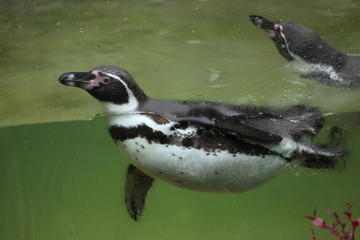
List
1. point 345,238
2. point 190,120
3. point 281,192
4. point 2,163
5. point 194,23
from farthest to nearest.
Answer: point 2,163 → point 281,192 → point 194,23 → point 190,120 → point 345,238

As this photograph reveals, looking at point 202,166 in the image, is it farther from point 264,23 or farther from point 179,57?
point 264,23

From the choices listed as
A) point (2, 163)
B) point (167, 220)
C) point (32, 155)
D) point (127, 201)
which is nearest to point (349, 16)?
point (127, 201)

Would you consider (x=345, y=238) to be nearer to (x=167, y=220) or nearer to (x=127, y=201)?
(x=127, y=201)

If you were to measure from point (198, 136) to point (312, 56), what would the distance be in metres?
0.76

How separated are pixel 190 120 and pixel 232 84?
0.32 metres

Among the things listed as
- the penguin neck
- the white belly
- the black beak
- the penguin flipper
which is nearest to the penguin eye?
the penguin neck

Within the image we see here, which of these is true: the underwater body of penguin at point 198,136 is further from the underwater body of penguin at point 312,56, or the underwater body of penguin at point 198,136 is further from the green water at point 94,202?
the green water at point 94,202

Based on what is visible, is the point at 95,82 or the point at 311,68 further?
the point at 311,68

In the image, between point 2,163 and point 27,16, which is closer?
point 27,16

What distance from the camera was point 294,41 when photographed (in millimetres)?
2322

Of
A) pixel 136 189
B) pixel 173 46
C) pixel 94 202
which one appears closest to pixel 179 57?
pixel 173 46

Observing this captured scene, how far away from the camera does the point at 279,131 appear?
2.13 m

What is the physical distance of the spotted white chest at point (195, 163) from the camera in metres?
1.98

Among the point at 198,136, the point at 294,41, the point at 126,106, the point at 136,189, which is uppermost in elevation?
the point at 294,41
